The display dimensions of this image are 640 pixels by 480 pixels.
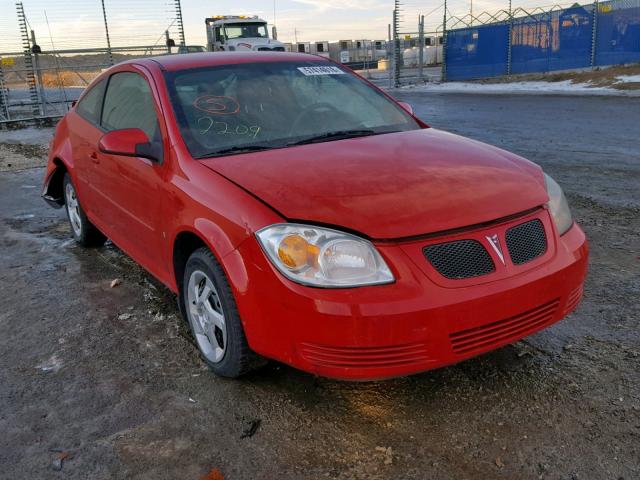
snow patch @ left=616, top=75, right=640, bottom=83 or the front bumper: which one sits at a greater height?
the front bumper

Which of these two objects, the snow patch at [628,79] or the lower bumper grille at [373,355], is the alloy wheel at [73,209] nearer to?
the lower bumper grille at [373,355]

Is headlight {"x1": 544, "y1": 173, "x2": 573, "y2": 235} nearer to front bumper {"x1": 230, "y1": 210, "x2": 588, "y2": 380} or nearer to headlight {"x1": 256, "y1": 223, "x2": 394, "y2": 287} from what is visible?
front bumper {"x1": 230, "y1": 210, "x2": 588, "y2": 380}

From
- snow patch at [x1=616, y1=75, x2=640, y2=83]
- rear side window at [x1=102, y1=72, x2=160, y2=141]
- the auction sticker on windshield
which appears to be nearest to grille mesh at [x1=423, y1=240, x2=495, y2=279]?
rear side window at [x1=102, y1=72, x2=160, y2=141]

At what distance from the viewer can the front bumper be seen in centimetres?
227

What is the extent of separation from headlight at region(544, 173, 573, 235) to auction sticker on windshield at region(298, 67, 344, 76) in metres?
1.70

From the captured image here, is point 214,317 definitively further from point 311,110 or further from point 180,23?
point 180,23

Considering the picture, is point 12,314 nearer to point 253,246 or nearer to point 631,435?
point 253,246

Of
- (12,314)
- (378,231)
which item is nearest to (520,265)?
(378,231)

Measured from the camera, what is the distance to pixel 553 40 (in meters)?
24.2

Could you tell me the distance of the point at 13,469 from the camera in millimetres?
2402

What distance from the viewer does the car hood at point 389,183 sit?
2.44 m

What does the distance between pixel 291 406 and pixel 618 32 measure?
24.2 meters

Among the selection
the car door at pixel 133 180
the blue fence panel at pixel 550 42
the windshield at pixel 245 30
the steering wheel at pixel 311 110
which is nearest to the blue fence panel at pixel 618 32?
the blue fence panel at pixel 550 42

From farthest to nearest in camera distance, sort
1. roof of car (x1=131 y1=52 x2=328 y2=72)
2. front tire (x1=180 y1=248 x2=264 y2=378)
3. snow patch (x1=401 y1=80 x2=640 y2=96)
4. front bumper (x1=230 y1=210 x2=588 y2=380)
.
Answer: snow patch (x1=401 y1=80 x2=640 y2=96), roof of car (x1=131 y1=52 x2=328 y2=72), front tire (x1=180 y1=248 x2=264 y2=378), front bumper (x1=230 y1=210 x2=588 y2=380)
